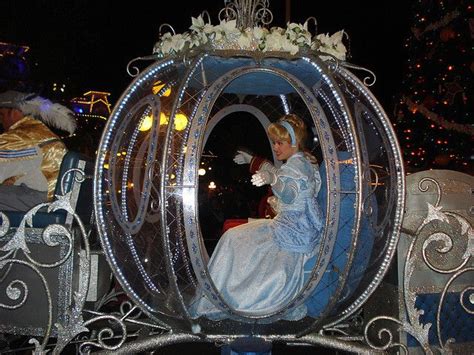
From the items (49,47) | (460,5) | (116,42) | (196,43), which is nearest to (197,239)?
(196,43)

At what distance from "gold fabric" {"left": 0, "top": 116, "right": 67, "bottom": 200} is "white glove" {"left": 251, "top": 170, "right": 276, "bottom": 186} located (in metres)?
1.49

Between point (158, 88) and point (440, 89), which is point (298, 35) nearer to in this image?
point (158, 88)

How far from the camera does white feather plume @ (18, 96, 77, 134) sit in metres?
4.41

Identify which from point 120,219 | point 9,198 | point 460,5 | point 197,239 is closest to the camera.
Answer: point 197,239

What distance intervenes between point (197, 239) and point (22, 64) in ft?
7.93

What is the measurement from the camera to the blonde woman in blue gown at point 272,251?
3.37 meters

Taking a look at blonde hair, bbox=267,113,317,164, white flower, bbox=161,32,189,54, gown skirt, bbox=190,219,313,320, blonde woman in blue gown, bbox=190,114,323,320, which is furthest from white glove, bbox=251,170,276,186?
white flower, bbox=161,32,189,54

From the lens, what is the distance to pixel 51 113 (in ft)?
14.5

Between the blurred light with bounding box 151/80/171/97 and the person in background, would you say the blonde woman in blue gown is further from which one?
the person in background

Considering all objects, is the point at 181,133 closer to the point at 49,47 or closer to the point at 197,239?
the point at 197,239

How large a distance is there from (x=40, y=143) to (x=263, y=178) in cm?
171

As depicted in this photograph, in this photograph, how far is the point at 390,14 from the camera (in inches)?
A: 446

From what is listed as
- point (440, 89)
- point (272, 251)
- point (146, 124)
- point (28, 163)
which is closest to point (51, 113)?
point (28, 163)

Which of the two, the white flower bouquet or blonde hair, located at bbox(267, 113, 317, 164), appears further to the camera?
blonde hair, located at bbox(267, 113, 317, 164)
